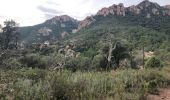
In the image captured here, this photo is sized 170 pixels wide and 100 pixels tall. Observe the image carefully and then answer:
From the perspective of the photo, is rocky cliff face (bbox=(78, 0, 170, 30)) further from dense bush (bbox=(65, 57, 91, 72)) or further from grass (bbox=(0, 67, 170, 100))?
grass (bbox=(0, 67, 170, 100))

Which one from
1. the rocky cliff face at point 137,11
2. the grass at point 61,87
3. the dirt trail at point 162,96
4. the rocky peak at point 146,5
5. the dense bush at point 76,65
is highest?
the rocky peak at point 146,5

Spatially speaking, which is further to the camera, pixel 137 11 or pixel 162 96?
pixel 137 11

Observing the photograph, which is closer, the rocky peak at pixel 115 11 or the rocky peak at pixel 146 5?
the rocky peak at pixel 115 11

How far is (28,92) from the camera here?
20.6ft

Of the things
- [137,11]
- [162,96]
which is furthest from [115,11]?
[162,96]

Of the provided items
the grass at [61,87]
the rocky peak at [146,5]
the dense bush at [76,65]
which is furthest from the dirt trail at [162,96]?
the rocky peak at [146,5]

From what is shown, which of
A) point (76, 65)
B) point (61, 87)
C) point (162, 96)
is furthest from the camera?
point (76, 65)

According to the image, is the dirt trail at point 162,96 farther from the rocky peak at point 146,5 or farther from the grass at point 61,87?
the rocky peak at point 146,5

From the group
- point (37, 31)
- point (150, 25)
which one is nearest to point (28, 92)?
point (150, 25)

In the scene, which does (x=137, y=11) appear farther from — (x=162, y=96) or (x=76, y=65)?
(x=162, y=96)

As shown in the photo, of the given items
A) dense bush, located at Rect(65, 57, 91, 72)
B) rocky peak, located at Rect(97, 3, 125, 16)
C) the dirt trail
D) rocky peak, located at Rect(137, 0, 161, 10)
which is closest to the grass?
the dirt trail

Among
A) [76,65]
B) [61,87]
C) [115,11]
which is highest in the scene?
[115,11]

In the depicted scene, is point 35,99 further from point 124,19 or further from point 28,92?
point 124,19

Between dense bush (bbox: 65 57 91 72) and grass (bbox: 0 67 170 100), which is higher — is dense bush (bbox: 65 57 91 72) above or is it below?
below
